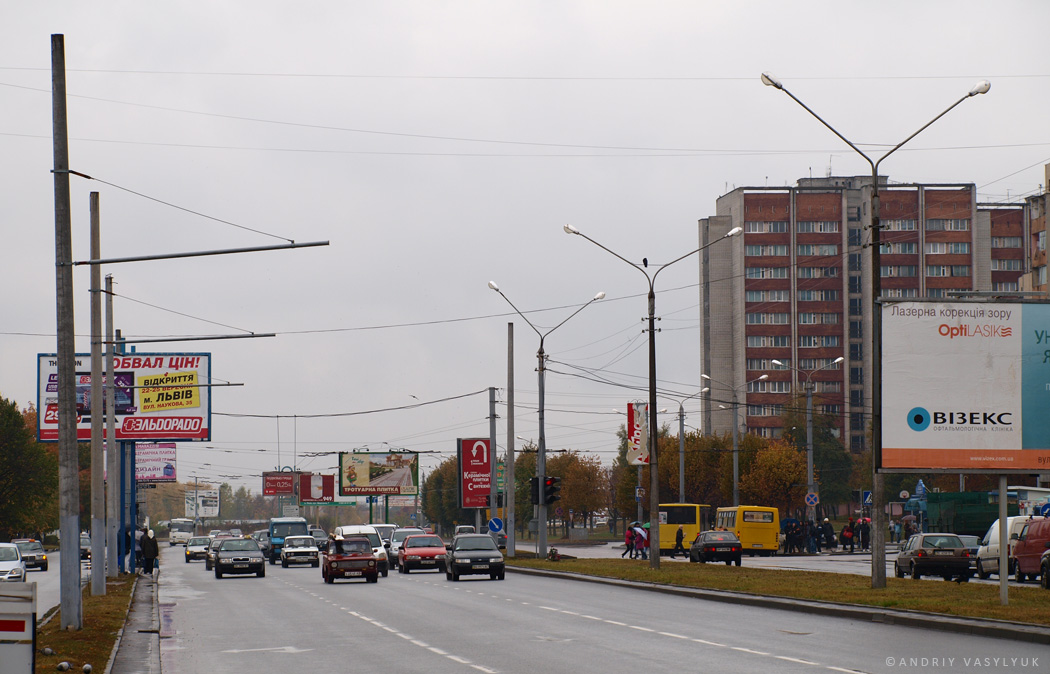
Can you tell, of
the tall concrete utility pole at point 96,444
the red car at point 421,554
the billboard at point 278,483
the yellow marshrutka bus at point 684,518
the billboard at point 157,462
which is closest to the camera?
the tall concrete utility pole at point 96,444

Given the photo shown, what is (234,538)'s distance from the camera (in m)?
47.9

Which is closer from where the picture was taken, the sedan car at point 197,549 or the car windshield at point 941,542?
the car windshield at point 941,542

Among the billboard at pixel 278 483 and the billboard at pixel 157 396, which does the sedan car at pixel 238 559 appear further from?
the billboard at pixel 278 483

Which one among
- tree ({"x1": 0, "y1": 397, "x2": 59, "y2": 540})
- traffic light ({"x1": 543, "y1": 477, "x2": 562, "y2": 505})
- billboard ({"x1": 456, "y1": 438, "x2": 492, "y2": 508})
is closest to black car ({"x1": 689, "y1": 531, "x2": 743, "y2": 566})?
traffic light ({"x1": 543, "y1": 477, "x2": 562, "y2": 505})

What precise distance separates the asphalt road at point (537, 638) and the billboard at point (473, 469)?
1412 inches

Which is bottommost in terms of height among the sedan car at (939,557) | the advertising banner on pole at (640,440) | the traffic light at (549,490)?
the sedan car at (939,557)

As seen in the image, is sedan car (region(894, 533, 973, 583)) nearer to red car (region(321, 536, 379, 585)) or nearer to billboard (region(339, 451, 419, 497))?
red car (region(321, 536, 379, 585))

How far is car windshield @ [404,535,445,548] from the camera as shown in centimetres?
4850

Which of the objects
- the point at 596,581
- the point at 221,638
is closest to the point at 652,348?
the point at 596,581

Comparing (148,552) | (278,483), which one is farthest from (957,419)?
(278,483)

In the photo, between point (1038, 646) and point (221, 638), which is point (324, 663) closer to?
point (221, 638)

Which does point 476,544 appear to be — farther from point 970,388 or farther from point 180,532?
point 180,532

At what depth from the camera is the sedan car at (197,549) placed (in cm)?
7131

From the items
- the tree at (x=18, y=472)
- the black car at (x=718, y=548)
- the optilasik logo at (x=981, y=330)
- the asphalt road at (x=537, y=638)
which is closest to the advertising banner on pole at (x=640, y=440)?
the black car at (x=718, y=548)
